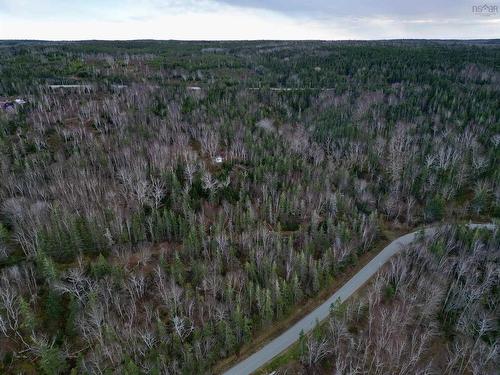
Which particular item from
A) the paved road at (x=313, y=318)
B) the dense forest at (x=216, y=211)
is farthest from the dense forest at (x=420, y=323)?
the paved road at (x=313, y=318)

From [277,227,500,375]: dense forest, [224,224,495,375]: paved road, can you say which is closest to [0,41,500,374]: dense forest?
[277,227,500,375]: dense forest

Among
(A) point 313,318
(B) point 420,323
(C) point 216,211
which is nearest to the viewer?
(B) point 420,323

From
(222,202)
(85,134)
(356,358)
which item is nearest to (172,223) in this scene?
(222,202)

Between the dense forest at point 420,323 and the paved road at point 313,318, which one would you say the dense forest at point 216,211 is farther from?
the paved road at point 313,318

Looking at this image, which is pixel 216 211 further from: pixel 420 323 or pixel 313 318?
pixel 420 323

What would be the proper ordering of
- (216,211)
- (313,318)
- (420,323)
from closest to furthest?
1. (420,323)
2. (313,318)
3. (216,211)

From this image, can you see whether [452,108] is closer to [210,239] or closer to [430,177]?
[430,177]

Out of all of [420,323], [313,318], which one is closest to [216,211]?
[313,318]
